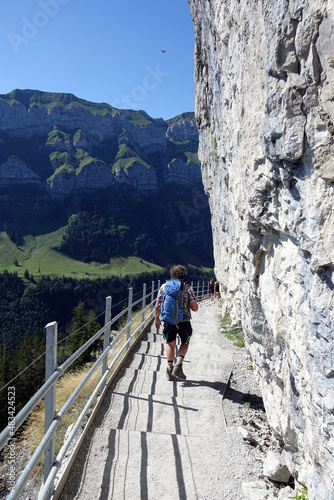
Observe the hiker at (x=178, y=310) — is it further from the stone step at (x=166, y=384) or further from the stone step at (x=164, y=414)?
the stone step at (x=164, y=414)

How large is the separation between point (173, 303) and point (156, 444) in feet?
8.06

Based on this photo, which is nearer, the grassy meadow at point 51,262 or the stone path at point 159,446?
the stone path at point 159,446

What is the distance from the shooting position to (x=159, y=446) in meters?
4.28

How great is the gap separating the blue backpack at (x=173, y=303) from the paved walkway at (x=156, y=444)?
1280 mm

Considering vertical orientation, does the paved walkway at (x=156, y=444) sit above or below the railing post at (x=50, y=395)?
below

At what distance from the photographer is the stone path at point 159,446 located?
11.8 feet

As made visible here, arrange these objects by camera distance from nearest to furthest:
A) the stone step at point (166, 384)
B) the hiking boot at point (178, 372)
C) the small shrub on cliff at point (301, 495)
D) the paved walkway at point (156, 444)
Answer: the small shrub on cliff at point (301, 495) < the paved walkway at point (156, 444) < the stone step at point (166, 384) < the hiking boot at point (178, 372)

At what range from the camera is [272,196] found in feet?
14.8

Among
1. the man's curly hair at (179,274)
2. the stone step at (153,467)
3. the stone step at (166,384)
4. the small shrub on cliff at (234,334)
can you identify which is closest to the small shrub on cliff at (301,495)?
the stone step at (153,467)

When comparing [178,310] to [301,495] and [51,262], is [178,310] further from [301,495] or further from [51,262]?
[51,262]

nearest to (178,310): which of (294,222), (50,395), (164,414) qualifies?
(164,414)

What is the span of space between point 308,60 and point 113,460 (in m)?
4.51

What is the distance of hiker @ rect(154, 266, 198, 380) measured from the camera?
20.8ft

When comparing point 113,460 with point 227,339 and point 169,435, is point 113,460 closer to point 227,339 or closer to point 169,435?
point 169,435
